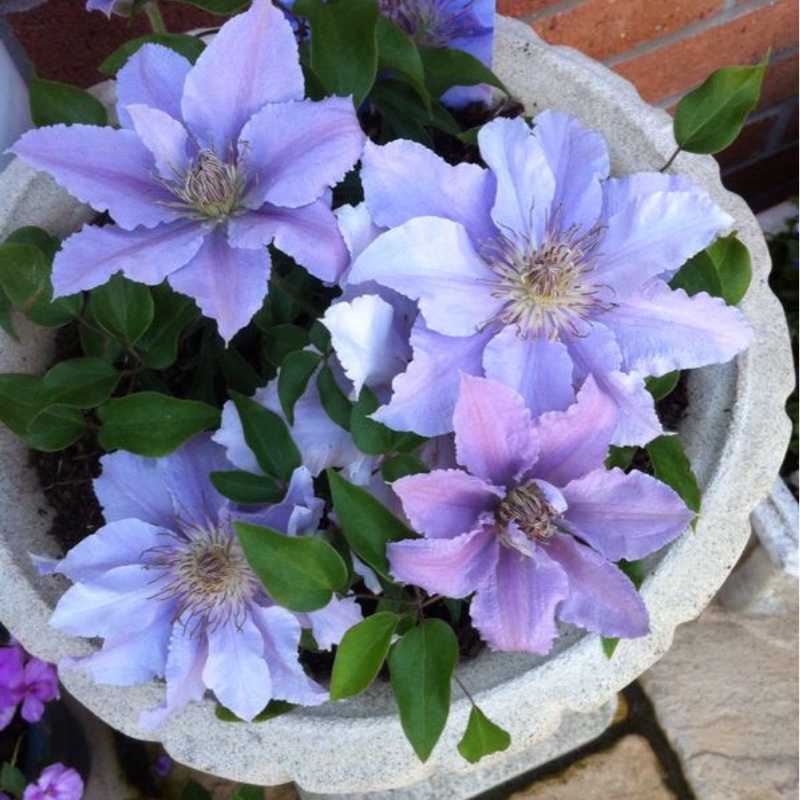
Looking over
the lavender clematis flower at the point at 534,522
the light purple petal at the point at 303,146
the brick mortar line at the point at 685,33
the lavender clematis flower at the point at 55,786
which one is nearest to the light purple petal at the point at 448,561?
the lavender clematis flower at the point at 534,522

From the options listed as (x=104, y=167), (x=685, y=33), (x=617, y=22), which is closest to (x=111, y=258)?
(x=104, y=167)

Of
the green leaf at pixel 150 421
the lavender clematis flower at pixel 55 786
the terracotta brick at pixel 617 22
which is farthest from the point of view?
the terracotta brick at pixel 617 22

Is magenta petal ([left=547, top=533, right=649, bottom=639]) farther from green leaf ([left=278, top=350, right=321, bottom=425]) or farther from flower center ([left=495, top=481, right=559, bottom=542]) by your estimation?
green leaf ([left=278, top=350, right=321, bottom=425])

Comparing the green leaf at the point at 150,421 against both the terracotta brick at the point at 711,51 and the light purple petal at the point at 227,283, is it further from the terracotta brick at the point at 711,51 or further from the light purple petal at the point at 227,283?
the terracotta brick at the point at 711,51

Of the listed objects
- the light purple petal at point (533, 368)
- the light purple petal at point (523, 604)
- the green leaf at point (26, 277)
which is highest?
the green leaf at point (26, 277)

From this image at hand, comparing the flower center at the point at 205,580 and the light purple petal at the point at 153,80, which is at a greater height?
the light purple petal at the point at 153,80

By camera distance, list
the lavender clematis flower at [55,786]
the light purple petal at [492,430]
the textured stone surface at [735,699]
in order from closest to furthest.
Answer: the light purple petal at [492,430] → the lavender clematis flower at [55,786] → the textured stone surface at [735,699]

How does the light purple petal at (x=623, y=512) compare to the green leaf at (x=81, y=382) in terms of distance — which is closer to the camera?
the light purple petal at (x=623, y=512)
